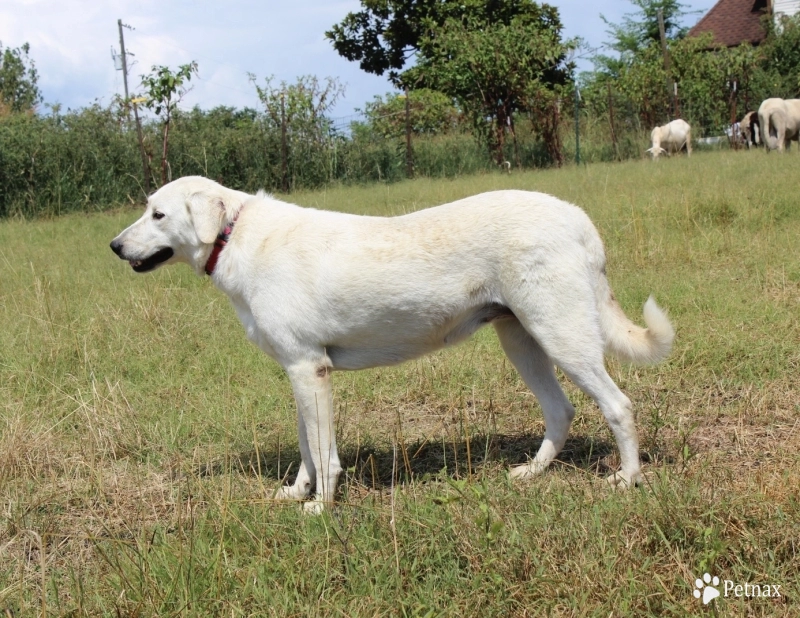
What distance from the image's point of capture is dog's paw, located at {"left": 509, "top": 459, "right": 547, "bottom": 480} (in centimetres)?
408

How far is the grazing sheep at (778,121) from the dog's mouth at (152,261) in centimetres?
1858

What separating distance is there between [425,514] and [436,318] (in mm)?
984

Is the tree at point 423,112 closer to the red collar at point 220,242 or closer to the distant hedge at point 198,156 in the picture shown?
the distant hedge at point 198,156

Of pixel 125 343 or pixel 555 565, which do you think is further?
pixel 125 343

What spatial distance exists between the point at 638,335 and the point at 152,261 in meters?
2.49

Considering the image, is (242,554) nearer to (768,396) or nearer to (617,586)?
(617,586)

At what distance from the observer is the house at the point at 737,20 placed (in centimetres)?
4053

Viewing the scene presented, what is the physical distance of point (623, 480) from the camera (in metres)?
3.86

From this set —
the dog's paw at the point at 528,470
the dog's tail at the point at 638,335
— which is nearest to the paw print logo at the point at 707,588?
the dog's paw at the point at 528,470

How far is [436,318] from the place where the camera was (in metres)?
4.03

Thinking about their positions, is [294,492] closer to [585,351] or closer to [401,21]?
[585,351]

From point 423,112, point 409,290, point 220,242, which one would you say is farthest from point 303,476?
point 423,112

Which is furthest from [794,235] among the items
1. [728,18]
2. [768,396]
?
[728,18]

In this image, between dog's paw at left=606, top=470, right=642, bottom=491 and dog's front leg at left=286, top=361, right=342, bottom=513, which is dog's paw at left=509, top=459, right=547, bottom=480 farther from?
dog's front leg at left=286, top=361, right=342, bottom=513
